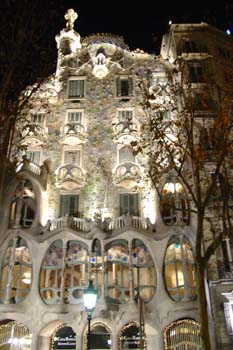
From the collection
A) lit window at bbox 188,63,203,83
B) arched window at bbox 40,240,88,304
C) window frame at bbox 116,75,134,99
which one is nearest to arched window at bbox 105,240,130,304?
arched window at bbox 40,240,88,304

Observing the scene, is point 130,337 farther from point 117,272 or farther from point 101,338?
point 117,272

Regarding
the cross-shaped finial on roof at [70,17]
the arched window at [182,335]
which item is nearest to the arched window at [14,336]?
the arched window at [182,335]

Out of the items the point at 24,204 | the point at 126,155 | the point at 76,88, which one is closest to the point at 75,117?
the point at 76,88

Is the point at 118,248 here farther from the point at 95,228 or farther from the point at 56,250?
the point at 56,250

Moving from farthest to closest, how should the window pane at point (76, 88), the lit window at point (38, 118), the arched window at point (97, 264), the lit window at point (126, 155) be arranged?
the window pane at point (76, 88) < the lit window at point (38, 118) < the lit window at point (126, 155) < the arched window at point (97, 264)

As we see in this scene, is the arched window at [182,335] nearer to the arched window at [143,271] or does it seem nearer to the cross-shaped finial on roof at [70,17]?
the arched window at [143,271]

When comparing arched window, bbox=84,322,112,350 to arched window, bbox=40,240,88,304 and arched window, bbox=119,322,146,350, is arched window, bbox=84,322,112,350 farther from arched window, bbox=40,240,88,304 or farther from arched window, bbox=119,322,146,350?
arched window, bbox=40,240,88,304

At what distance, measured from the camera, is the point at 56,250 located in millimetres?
27266

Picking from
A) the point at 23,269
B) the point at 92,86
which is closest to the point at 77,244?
the point at 23,269

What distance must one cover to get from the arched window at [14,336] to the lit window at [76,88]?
68.6 ft

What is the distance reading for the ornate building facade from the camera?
24891 mm

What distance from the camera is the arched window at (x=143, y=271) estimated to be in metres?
26.4

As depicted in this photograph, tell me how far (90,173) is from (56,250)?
7446 millimetres

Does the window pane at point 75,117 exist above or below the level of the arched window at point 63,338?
above
